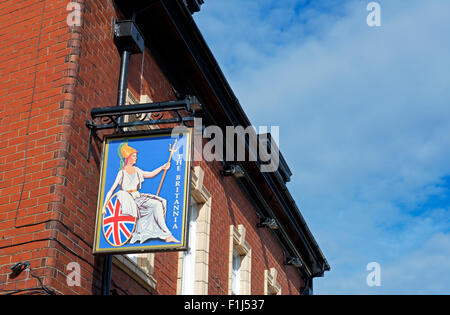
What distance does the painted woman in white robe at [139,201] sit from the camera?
30.8 feet

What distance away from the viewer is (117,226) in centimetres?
948

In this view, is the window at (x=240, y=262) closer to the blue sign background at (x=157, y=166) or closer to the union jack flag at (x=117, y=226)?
the blue sign background at (x=157, y=166)

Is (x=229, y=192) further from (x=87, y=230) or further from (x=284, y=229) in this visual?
(x=87, y=230)

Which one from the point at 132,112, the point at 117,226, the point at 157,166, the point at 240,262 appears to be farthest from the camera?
the point at 240,262

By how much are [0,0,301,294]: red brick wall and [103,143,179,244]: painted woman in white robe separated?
2.06 feet

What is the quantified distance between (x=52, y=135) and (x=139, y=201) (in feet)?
4.87

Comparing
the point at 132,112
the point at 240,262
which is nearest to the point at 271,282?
the point at 240,262

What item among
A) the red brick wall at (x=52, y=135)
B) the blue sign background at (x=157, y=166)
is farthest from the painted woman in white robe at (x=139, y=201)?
the red brick wall at (x=52, y=135)

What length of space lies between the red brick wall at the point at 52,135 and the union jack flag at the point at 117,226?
47 cm

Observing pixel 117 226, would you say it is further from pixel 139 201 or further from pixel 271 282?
pixel 271 282

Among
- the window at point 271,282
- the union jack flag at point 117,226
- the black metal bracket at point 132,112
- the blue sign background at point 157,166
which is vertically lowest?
the union jack flag at point 117,226

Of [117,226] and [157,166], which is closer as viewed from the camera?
[117,226]

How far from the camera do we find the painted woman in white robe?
30.8 ft

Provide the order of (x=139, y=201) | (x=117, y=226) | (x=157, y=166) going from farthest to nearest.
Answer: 1. (x=157, y=166)
2. (x=139, y=201)
3. (x=117, y=226)
